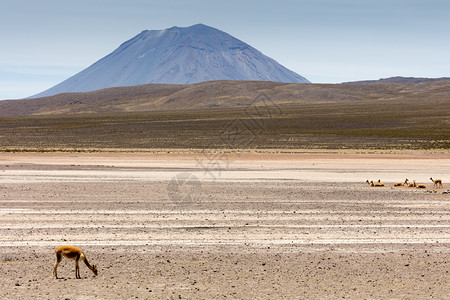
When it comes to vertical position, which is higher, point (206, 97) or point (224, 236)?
point (206, 97)

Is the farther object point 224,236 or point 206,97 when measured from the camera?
point 206,97

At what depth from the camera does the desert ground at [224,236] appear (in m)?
7.62

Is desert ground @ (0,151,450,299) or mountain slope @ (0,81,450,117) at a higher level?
mountain slope @ (0,81,450,117)

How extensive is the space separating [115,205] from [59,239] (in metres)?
4.16

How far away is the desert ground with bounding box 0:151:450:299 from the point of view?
7625 mm

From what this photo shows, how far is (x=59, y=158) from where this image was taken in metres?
31.9

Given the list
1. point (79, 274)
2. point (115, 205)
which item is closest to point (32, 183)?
point (115, 205)

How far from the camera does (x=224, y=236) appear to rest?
10.7m

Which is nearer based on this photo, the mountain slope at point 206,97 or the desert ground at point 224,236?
the desert ground at point 224,236

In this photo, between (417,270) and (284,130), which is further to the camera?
(284,130)

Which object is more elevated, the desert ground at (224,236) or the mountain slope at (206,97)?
the mountain slope at (206,97)

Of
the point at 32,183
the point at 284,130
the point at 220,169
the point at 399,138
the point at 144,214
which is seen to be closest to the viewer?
the point at 144,214

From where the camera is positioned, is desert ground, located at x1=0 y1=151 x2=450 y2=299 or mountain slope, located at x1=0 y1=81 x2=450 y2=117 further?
mountain slope, located at x1=0 y1=81 x2=450 y2=117

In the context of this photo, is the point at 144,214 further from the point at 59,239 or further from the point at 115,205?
the point at 59,239
